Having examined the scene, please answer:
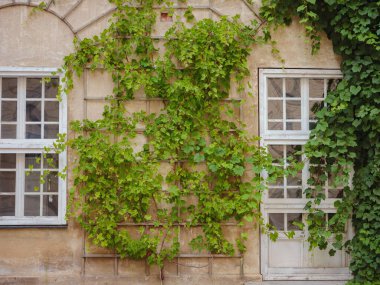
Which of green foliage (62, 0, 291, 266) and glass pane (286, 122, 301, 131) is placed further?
glass pane (286, 122, 301, 131)

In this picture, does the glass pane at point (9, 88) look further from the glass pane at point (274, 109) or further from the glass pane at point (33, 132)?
the glass pane at point (274, 109)

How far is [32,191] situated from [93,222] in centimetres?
87

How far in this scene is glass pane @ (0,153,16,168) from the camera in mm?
6086

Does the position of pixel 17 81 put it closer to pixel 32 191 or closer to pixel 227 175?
pixel 32 191

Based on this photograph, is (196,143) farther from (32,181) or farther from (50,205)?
(32,181)

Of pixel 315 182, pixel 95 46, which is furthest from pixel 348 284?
pixel 95 46

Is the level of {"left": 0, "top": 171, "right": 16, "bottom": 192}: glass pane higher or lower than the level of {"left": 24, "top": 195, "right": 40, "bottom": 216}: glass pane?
higher

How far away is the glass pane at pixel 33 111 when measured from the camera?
612 cm

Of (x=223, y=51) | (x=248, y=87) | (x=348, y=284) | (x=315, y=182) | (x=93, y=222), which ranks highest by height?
(x=223, y=51)

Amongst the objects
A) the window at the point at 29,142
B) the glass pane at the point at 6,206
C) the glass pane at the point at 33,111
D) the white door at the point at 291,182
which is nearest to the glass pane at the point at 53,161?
the window at the point at 29,142

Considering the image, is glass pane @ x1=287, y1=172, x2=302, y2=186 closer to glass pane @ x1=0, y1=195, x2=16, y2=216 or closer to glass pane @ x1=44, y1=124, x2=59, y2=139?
glass pane @ x1=44, y1=124, x2=59, y2=139

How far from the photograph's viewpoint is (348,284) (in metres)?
5.91

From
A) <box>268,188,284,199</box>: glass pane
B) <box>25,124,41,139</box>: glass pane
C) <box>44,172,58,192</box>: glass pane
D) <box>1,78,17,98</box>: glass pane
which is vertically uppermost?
<box>1,78,17,98</box>: glass pane

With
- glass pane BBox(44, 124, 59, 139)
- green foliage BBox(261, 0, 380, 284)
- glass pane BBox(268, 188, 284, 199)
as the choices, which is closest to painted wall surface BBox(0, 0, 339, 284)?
glass pane BBox(44, 124, 59, 139)
